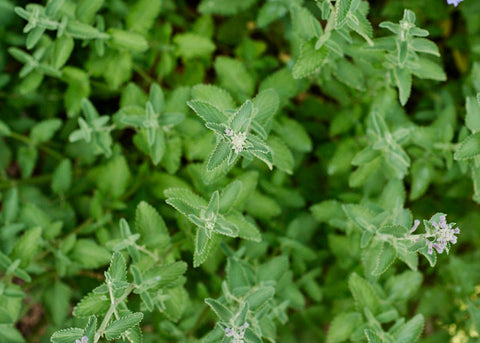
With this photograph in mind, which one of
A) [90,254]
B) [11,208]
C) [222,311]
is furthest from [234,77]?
[11,208]

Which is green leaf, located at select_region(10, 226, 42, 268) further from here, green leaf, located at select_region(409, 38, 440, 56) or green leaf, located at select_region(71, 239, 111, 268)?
green leaf, located at select_region(409, 38, 440, 56)

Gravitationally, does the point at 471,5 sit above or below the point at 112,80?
above

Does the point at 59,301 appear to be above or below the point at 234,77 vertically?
below

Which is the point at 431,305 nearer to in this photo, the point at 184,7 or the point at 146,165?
the point at 146,165

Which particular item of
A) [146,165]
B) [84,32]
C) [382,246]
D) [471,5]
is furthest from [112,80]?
[471,5]

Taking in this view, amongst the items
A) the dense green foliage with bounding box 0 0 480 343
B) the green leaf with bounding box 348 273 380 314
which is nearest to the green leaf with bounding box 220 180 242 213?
the dense green foliage with bounding box 0 0 480 343

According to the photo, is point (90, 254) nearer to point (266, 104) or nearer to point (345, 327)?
point (266, 104)
